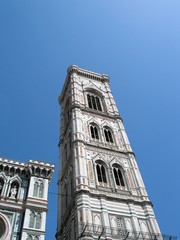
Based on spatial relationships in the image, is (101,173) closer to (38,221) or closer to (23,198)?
(23,198)

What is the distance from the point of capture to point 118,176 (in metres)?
26.3

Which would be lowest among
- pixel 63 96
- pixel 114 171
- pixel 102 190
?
pixel 102 190

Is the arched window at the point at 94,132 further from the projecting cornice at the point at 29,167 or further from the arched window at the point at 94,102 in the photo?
the projecting cornice at the point at 29,167

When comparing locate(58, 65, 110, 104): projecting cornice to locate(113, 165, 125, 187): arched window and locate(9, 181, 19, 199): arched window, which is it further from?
locate(9, 181, 19, 199): arched window

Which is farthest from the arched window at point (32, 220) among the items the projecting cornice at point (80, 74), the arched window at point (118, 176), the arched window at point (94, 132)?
the projecting cornice at point (80, 74)

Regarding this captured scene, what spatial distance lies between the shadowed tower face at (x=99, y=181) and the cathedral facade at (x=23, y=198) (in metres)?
3.00

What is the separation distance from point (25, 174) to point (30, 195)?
2335 millimetres

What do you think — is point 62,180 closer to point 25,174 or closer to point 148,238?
point 25,174

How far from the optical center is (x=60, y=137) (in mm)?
36562

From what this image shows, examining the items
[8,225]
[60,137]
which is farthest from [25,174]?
[60,137]

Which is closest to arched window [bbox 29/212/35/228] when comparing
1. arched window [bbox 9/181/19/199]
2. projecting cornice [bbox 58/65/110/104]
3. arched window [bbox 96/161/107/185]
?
arched window [bbox 9/181/19/199]

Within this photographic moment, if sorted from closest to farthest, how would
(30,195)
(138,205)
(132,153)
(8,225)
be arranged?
(8,225)
(30,195)
(138,205)
(132,153)

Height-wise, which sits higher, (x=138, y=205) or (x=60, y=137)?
(x=60, y=137)

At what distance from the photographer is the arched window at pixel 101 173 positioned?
2523cm
